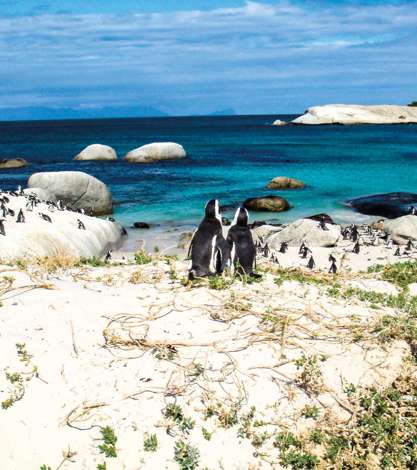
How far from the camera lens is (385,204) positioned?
30.4 m

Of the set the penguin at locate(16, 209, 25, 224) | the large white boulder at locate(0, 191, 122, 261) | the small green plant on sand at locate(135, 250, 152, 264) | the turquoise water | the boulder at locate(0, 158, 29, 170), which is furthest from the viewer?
the boulder at locate(0, 158, 29, 170)

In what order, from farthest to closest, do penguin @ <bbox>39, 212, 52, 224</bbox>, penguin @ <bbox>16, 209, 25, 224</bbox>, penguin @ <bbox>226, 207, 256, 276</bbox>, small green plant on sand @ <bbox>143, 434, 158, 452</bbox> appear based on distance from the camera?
1. penguin @ <bbox>39, 212, 52, 224</bbox>
2. penguin @ <bbox>16, 209, 25, 224</bbox>
3. penguin @ <bbox>226, 207, 256, 276</bbox>
4. small green plant on sand @ <bbox>143, 434, 158, 452</bbox>

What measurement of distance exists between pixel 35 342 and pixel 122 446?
1.62 m

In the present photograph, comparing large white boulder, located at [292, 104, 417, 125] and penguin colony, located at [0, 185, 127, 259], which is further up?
large white boulder, located at [292, 104, 417, 125]

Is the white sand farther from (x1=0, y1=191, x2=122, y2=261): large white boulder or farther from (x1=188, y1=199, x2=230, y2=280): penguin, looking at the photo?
(x1=0, y1=191, x2=122, y2=261): large white boulder

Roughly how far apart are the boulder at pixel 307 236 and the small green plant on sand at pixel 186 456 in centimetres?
1550

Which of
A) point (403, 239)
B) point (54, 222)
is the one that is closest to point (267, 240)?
point (403, 239)

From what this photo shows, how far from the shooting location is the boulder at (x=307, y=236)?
20922 mm

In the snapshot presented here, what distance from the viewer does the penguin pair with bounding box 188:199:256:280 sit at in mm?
8312

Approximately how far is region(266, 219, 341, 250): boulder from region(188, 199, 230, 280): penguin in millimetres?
11640

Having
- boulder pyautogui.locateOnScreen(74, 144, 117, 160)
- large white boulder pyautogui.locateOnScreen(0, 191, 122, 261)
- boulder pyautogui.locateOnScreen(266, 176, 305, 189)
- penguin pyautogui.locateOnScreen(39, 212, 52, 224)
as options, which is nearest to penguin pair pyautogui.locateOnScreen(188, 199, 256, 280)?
large white boulder pyautogui.locateOnScreen(0, 191, 122, 261)

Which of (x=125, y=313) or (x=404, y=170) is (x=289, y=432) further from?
(x=404, y=170)

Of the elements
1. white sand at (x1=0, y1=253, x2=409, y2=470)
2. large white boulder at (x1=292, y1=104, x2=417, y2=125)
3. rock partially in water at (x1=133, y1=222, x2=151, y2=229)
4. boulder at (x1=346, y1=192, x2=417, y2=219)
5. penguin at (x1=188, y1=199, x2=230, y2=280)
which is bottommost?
boulder at (x1=346, y1=192, x2=417, y2=219)

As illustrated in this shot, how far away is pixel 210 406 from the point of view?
536 centimetres
